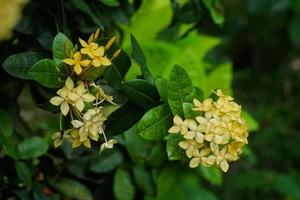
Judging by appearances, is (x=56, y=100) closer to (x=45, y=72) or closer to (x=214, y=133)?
(x=45, y=72)

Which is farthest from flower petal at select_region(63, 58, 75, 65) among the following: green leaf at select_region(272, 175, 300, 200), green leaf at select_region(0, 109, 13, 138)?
green leaf at select_region(272, 175, 300, 200)

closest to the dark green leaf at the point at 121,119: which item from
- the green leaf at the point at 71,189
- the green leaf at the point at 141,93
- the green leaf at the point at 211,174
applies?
the green leaf at the point at 141,93

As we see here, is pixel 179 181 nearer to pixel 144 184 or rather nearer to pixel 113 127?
pixel 144 184

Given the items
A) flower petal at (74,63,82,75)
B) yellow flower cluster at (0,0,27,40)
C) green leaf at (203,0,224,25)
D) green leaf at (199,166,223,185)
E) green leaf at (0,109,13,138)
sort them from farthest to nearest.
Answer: green leaf at (199,166,223,185), green leaf at (203,0,224,25), green leaf at (0,109,13,138), flower petal at (74,63,82,75), yellow flower cluster at (0,0,27,40)

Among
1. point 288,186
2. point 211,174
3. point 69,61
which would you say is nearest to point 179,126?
point 69,61

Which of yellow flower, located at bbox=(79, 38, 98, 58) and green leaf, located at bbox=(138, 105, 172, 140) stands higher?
yellow flower, located at bbox=(79, 38, 98, 58)

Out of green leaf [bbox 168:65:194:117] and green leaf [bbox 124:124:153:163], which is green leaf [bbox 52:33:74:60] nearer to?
green leaf [bbox 168:65:194:117]
